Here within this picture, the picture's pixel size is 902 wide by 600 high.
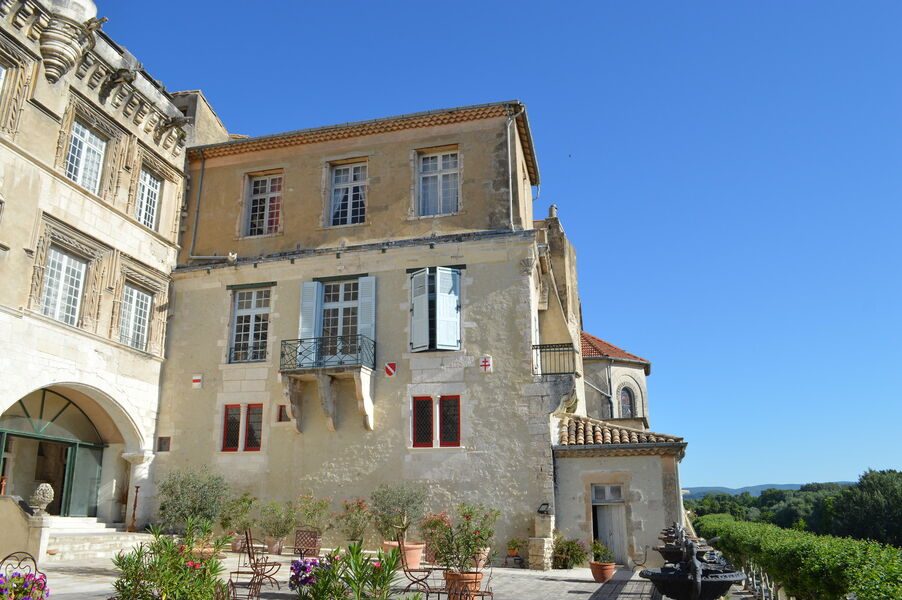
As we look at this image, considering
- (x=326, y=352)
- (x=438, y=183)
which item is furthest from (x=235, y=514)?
(x=438, y=183)

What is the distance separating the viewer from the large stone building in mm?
14766

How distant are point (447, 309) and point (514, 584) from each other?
6619 mm

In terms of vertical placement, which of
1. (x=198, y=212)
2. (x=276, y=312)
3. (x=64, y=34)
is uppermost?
(x=64, y=34)

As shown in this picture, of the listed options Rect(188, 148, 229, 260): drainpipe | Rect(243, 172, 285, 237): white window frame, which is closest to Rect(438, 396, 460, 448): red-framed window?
Rect(243, 172, 285, 237): white window frame

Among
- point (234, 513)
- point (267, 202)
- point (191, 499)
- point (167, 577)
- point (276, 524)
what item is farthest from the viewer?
point (267, 202)

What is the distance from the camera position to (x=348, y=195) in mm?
18594

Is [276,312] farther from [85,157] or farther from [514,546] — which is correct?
[514,546]

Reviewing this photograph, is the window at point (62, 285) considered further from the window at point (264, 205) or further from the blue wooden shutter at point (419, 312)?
the blue wooden shutter at point (419, 312)

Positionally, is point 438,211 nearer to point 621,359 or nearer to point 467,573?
point 467,573

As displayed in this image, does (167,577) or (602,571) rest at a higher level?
(167,577)

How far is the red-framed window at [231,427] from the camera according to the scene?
17266 mm

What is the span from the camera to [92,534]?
14445 millimetres

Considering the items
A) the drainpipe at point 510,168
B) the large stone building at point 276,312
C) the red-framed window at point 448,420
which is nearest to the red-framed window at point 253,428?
the large stone building at point 276,312

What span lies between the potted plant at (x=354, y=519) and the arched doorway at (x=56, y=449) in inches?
236
